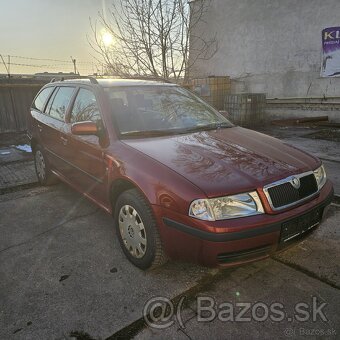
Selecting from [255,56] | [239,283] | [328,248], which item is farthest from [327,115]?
[239,283]

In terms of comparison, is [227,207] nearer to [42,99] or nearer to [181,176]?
[181,176]

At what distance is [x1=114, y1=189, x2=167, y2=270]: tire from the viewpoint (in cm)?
245

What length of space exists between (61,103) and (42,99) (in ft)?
3.00

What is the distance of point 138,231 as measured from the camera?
2.62 m

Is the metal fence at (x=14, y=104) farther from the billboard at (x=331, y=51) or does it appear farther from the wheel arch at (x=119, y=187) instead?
the billboard at (x=331, y=51)

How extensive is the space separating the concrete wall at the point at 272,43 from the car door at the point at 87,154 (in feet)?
30.4

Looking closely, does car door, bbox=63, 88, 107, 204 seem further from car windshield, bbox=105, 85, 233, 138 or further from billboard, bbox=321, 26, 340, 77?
billboard, bbox=321, 26, 340, 77

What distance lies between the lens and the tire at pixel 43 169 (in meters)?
4.62

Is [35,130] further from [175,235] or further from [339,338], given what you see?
[339,338]

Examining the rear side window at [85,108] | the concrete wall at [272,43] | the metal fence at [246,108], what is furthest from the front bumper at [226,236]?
the concrete wall at [272,43]

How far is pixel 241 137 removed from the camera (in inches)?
123

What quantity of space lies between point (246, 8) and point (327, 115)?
5.02m

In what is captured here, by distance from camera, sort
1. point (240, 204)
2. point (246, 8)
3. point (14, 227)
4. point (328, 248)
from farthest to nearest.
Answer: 1. point (246, 8)
2. point (14, 227)
3. point (328, 248)
4. point (240, 204)

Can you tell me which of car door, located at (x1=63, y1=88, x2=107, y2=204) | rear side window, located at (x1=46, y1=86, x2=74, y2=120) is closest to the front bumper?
car door, located at (x1=63, y1=88, x2=107, y2=204)
